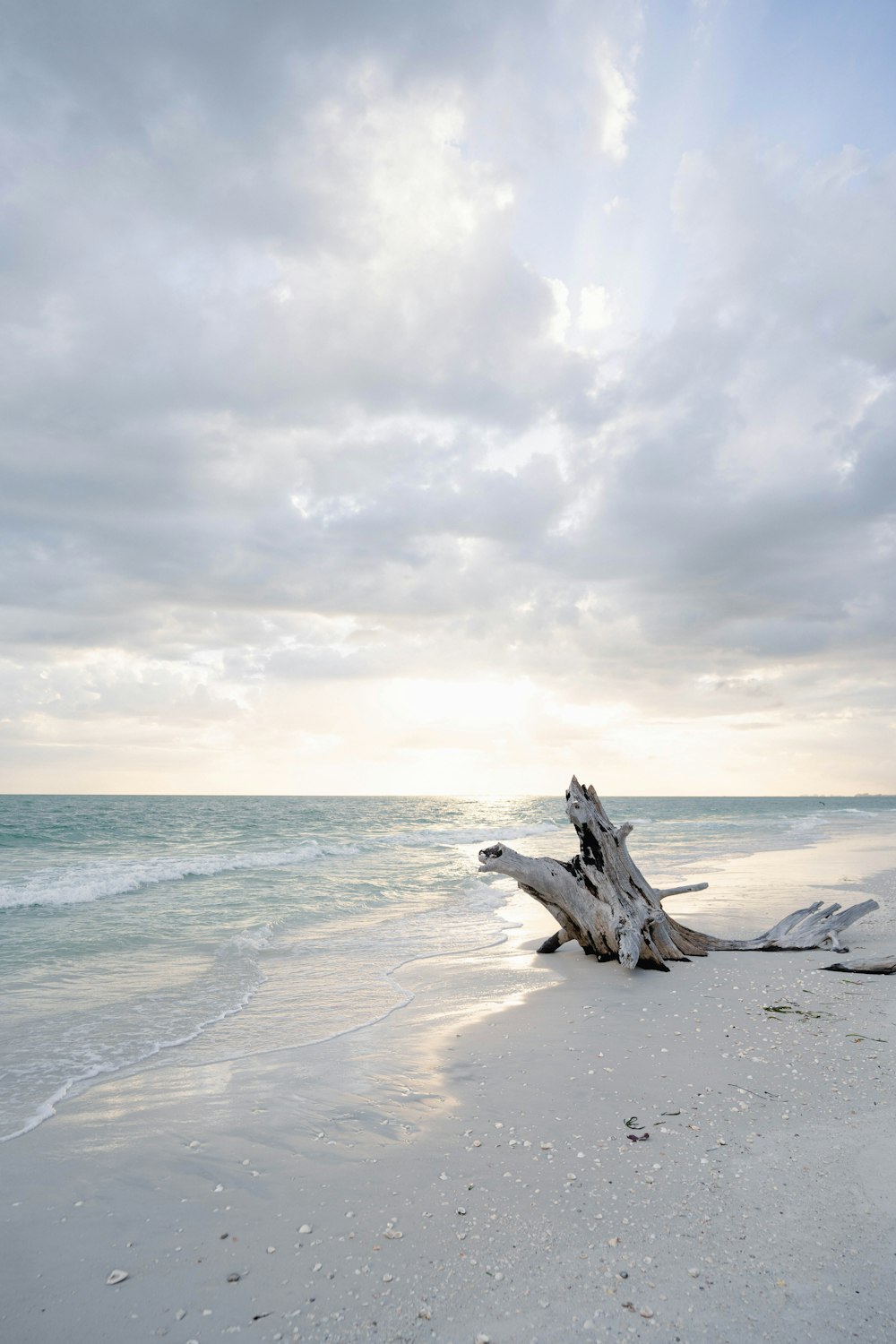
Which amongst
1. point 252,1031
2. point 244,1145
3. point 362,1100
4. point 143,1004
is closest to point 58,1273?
point 244,1145

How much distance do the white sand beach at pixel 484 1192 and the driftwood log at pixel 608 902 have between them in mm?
2822

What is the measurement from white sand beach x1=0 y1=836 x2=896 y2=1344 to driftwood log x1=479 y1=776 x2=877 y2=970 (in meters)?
2.82

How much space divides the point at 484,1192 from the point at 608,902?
20.2ft

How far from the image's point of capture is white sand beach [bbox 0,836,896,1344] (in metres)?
3.12

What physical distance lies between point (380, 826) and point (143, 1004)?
42.0 meters

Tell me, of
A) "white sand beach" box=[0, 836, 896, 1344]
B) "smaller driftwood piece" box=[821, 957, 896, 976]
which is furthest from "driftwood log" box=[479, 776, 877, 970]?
"white sand beach" box=[0, 836, 896, 1344]

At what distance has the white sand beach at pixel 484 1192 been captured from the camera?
10.2ft

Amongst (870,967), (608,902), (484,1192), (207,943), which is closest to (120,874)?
(207,943)

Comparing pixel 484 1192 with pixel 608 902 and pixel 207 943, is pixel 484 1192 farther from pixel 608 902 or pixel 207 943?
pixel 207 943

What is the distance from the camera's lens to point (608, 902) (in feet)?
32.0

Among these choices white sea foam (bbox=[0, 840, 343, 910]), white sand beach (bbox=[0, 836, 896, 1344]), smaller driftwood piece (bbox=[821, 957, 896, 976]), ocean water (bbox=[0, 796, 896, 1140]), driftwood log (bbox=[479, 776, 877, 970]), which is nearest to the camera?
white sand beach (bbox=[0, 836, 896, 1344])

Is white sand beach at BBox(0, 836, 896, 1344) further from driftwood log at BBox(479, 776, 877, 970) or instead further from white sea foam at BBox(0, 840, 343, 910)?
white sea foam at BBox(0, 840, 343, 910)

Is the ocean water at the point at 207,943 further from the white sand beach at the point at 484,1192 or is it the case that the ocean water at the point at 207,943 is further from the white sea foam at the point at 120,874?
the white sand beach at the point at 484,1192

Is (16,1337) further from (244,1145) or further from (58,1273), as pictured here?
(244,1145)
